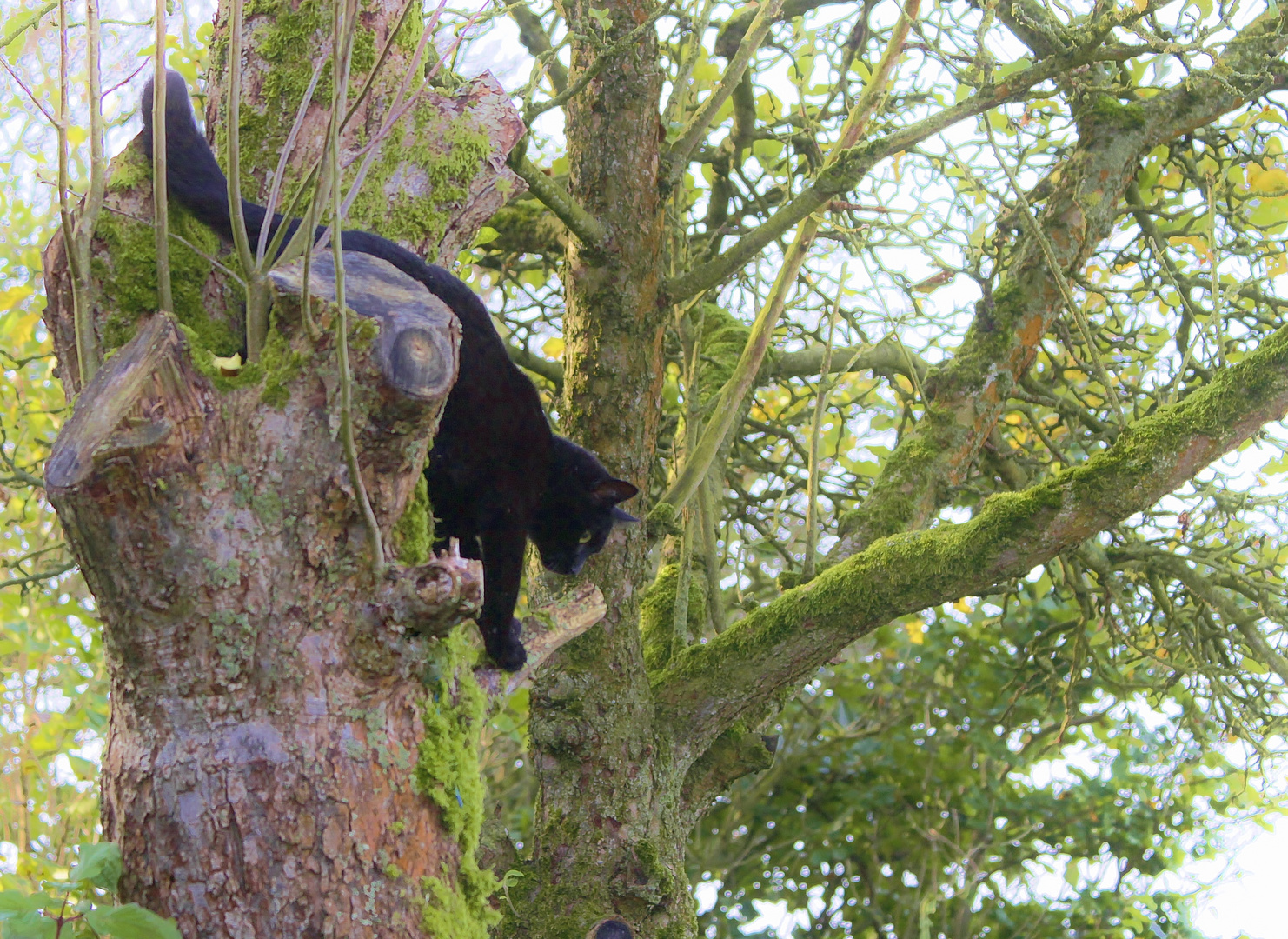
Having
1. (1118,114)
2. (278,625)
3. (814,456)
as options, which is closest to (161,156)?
(278,625)

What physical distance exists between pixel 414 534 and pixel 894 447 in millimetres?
2720

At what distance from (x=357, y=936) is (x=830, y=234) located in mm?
2792

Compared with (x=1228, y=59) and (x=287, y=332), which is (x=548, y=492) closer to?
(x=287, y=332)

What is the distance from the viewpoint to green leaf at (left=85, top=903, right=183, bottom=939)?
1.12 metres

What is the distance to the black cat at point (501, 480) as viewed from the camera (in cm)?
237

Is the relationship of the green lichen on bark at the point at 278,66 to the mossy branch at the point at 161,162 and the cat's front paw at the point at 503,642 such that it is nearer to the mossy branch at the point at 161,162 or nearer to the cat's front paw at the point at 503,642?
the mossy branch at the point at 161,162

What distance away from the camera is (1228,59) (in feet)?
10.9

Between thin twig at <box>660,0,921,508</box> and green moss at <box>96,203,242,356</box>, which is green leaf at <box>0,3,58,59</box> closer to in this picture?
green moss at <box>96,203,242,356</box>

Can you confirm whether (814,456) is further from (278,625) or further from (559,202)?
(278,625)

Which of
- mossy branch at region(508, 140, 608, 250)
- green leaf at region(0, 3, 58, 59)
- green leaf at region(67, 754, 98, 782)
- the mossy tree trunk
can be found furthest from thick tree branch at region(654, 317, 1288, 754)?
green leaf at region(0, 3, 58, 59)

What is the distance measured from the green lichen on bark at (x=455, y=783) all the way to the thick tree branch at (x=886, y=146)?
5.25 ft

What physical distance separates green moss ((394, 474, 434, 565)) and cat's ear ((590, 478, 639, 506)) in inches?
51.3

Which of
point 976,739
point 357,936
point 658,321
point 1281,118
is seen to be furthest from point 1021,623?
point 357,936

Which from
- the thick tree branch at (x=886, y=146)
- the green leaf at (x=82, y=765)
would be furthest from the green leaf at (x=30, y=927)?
the thick tree branch at (x=886, y=146)
